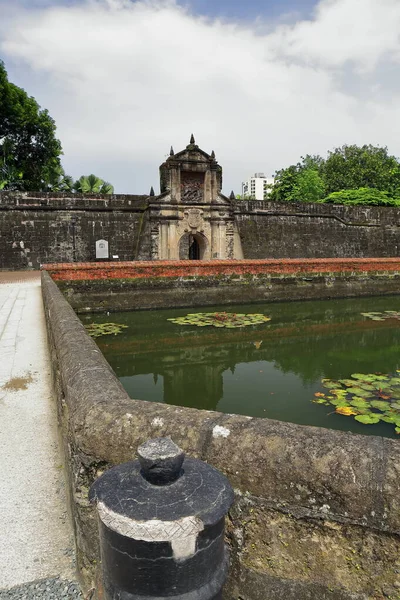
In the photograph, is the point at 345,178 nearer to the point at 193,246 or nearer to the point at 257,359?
the point at 193,246

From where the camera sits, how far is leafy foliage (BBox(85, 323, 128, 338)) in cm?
903

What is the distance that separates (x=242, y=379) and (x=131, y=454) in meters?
5.17

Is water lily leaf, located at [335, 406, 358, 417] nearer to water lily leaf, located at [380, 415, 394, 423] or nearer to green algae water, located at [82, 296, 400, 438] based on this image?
green algae water, located at [82, 296, 400, 438]

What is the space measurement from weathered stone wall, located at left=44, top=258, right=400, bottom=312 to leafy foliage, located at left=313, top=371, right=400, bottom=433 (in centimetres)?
670

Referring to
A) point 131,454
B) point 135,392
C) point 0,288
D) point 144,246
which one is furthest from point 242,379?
point 144,246

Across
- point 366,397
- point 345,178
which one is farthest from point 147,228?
point 345,178

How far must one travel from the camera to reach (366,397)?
5.60 m

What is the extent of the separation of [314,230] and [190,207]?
6.87 meters

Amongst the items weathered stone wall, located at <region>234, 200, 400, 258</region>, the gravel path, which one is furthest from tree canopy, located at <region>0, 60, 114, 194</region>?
the gravel path

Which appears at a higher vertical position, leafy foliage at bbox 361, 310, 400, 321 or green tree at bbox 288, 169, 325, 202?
green tree at bbox 288, 169, 325, 202

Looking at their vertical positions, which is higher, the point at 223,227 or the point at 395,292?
the point at 223,227

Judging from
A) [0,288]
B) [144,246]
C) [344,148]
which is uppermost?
[344,148]

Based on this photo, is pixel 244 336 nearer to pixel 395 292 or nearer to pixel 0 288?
pixel 0 288

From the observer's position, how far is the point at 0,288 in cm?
1161
